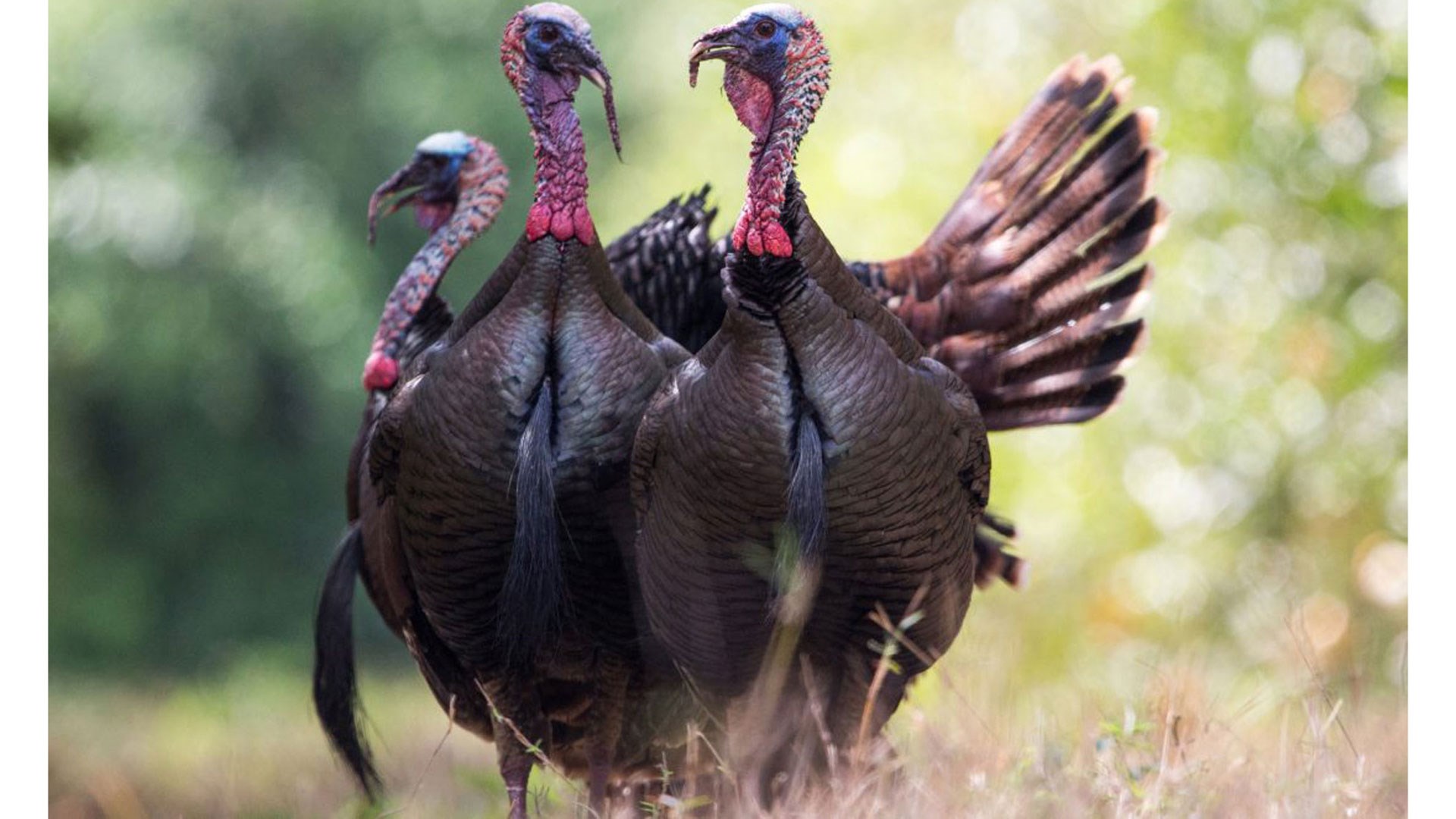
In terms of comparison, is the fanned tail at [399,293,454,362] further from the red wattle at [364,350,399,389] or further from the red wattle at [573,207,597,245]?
the red wattle at [573,207,597,245]

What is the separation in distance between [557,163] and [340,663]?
1570 millimetres

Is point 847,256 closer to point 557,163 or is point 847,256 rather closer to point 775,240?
point 557,163

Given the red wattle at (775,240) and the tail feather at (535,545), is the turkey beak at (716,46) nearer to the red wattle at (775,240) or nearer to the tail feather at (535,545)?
the red wattle at (775,240)

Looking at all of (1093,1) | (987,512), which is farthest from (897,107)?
(987,512)

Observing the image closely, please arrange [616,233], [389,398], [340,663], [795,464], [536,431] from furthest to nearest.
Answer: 1. [616,233]
2. [340,663]
3. [389,398]
4. [536,431]
5. [795,464]

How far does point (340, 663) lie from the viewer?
15.3ft

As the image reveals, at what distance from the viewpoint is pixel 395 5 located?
11.1m

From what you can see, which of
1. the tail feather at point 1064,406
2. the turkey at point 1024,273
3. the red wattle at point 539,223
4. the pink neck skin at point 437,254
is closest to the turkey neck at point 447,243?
the pink neck skin at point 437,254

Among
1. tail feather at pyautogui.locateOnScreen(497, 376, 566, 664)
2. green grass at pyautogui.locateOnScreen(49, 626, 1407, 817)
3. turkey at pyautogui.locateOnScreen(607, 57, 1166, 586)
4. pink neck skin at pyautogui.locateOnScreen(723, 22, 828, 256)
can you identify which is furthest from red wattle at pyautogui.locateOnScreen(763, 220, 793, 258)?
green grass at pyautogui.locateOnScreen(49, 626, 1407, 817)

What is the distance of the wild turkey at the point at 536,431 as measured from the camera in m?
3.73

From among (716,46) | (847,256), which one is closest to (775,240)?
(716,46)

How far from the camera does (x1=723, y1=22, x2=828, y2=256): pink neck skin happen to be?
352 cm

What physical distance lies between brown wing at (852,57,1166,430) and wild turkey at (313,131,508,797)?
42.0 inches

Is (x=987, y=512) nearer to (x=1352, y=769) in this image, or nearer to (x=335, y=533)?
(x=1352, y=769)
